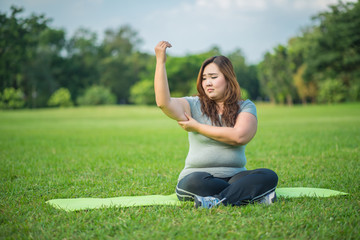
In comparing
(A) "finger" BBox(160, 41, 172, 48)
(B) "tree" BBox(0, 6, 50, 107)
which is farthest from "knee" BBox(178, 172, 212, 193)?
(B) "tree" BBox(0, 6, 50, 107)

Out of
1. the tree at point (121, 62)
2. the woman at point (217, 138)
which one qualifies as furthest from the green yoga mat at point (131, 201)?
the tree at point (121, 62)

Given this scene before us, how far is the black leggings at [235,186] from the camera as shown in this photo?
2777 mm

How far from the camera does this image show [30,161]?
18.6 feet

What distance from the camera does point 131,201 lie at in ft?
9.88

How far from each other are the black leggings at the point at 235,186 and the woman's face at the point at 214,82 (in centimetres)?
77

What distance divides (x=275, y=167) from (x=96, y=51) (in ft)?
201

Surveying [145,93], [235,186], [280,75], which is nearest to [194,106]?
[235,186]

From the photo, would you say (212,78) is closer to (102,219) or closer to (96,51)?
(102,219)

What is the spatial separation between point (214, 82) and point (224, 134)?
524 mm

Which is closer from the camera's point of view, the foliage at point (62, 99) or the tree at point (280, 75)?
the tree at point (280, 75)

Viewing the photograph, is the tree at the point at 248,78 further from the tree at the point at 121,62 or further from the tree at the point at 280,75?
the tree at the point at 121,62

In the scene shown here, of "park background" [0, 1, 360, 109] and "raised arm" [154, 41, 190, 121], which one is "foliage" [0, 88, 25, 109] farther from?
"raised arm" [154, 41, 190, 121]

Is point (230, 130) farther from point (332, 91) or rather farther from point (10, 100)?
point (10, 100)

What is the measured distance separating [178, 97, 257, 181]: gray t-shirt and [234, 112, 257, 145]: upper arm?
3.0 inches
